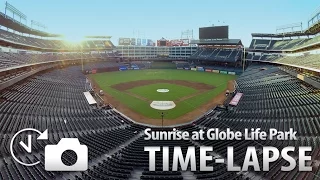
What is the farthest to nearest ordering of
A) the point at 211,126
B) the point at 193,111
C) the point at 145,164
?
the point at 193,111 → the point at 211,126 → the point at 145,164

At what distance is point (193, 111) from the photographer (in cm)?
3472

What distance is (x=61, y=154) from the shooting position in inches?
654

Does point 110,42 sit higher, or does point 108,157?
point 110,42

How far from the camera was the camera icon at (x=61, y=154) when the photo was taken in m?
14.6

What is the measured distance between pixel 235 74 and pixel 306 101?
2003 inches

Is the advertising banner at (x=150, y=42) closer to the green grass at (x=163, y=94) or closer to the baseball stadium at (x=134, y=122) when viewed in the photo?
the baseball stadium at (x=134, y=122)

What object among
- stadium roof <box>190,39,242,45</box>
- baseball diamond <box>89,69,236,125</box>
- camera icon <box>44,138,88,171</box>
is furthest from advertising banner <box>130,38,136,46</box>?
camera icon <box>44,138,88,171</box>

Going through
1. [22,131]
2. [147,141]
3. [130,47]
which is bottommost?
[147,141]

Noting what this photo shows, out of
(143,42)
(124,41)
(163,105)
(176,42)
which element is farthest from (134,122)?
(143,42)

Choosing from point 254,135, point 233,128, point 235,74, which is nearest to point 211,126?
point 233,128

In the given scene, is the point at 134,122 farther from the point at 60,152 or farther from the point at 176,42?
the point at 176,42

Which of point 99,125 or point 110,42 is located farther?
point 110,42

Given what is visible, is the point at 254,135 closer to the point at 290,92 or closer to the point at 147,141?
the point at 147,141

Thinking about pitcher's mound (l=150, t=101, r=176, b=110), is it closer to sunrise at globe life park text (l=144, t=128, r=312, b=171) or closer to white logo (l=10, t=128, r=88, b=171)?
sunrise at globe life park text (l=144, t=128, r=312, b=171)
